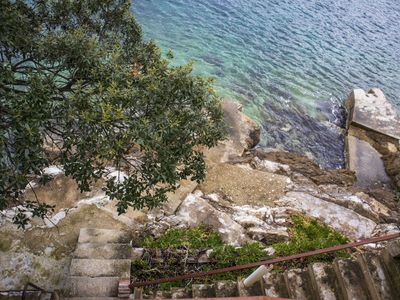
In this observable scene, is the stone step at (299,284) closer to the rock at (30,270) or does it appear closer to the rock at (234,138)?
the rock at (30,270)


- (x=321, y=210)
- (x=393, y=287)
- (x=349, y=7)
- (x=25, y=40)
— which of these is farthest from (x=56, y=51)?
(x=349, y=7)

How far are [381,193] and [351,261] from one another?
369 inches

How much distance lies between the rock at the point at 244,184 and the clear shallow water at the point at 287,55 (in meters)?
5.60

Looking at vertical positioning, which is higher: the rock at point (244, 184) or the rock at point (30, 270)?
the rock at point (30, 270)

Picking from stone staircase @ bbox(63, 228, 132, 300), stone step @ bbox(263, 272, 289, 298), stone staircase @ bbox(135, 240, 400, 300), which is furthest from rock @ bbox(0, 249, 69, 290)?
stone step @ bbox(263, 272, 289, 298)

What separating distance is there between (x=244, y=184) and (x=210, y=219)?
3.08 meters

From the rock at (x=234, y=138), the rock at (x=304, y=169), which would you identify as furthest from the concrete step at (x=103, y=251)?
the rock at (x=304, y=169)

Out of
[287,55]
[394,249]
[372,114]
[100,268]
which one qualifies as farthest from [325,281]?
[287,55]

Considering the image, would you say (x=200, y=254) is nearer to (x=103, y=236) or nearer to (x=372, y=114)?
(x=103, y=236)

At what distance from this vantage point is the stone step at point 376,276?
7.10 m

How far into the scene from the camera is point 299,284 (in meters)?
7.47

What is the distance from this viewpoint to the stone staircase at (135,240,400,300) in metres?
7.21

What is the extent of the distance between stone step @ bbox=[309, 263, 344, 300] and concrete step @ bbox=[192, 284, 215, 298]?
212 centimetres

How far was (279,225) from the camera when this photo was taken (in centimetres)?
1070
